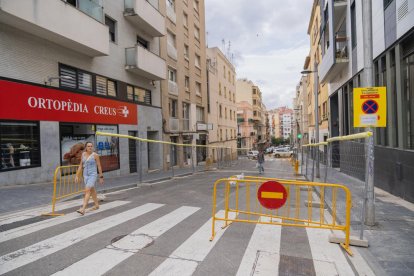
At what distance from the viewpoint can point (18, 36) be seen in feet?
34.2

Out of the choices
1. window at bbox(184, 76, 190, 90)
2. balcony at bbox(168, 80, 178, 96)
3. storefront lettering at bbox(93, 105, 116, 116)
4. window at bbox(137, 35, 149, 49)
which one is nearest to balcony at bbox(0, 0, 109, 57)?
storefront lettering at bbox(93, 105, 116, 116)

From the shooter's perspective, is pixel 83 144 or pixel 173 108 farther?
pixel 173 108

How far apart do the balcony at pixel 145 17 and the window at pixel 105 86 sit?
4436mm

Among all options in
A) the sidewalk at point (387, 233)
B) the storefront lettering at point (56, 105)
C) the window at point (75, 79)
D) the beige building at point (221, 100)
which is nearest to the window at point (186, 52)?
the beige building at point (221, 100)

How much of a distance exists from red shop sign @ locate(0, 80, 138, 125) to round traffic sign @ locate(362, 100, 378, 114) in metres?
10.5

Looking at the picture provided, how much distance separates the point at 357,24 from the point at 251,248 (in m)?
13.1

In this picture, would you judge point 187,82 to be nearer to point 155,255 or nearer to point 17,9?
point 17,9

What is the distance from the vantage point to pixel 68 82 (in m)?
12.8

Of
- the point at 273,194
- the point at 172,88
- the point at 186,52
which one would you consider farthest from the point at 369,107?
the point at 186,52

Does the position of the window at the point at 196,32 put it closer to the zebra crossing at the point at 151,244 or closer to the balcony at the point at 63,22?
the balcony at the point at 63,22

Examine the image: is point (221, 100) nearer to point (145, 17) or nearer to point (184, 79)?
point (184, 79)

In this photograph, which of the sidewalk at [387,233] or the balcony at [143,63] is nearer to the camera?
the sidewalk at [387,233]

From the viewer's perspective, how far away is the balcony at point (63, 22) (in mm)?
9570

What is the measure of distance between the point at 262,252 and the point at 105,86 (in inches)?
523
